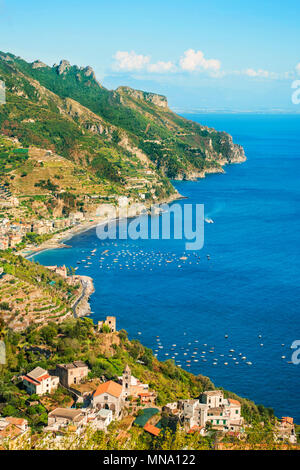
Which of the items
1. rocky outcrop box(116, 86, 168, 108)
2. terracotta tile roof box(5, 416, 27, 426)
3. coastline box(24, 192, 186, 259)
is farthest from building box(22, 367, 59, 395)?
rocky outcrop box(116, 86, 168, 108)

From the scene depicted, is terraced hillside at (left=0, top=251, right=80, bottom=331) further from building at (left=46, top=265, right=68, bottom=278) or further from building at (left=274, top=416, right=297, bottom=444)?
building at (left=274, top=416, right=297, bottom=444)

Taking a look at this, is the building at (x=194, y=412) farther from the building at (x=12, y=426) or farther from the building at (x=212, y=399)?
the building at (x=12, y=426)

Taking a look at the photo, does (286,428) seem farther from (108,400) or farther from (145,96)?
(145,96)

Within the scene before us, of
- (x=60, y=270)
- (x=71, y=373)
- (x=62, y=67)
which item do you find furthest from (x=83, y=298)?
(x=62, y=67)

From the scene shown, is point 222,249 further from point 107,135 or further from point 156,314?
point 107,135

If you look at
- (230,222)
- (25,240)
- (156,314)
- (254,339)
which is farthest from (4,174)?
(254,339)
